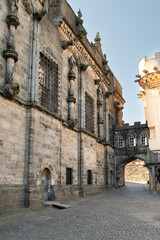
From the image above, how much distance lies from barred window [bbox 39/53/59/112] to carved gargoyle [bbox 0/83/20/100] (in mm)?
2612

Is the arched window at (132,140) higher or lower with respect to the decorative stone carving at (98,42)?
lower

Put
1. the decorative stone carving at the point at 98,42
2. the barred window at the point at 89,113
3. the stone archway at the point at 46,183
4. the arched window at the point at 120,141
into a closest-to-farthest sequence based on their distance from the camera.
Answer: the stone archway at the point at 46,183 → the barred window at the point at 89,113 → the decorative stone carving at the point at 98,42 → the arched window at the point at 120,141

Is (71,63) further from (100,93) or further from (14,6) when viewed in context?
(100,93)

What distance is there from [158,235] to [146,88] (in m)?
18.7

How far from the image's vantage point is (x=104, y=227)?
23.1 feet

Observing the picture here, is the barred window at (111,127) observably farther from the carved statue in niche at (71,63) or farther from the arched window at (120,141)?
the carved statue in niche at (71,63)

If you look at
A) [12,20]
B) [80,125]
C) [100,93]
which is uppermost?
[100,93]

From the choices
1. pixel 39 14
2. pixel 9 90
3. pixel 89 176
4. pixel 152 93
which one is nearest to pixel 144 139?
pixel 152 93

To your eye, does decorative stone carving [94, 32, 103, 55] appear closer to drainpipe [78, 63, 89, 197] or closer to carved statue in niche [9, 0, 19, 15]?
drainpipe [78, 63, 89, 197]

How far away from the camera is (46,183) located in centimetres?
1184

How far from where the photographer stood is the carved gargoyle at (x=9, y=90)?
927 cm

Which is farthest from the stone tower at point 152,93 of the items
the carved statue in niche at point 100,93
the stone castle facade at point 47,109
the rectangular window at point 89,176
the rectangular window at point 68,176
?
the rectangular window at point 68,176

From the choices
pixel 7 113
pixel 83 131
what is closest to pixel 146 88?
pixel 83 131

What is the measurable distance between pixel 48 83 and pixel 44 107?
2014 millimetres
